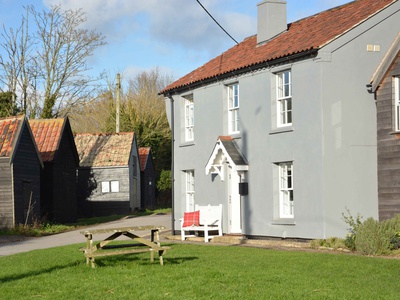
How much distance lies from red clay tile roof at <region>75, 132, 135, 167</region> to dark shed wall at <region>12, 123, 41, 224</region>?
13969 millimetres

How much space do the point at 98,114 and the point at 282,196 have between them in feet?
147

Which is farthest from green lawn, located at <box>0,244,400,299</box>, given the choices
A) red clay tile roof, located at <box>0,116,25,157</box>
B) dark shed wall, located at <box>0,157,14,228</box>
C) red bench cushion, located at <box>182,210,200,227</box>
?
red clay tile roof, located at <box>0,116,25,157</box>

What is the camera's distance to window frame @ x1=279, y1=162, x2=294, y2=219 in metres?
23.5

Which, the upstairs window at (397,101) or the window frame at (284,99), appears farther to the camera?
the window frame at (284,99)

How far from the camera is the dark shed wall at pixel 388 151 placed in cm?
2167

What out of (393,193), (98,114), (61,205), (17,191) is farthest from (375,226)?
(98,114)

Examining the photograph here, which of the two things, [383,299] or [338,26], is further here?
[338,26]

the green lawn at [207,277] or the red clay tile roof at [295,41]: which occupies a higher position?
the red clay tile roof at [295,41]

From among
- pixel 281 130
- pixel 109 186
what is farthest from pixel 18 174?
pixel 109 186

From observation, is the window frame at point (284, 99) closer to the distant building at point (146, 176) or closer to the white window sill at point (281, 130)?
the white window sill at point (281, 130)

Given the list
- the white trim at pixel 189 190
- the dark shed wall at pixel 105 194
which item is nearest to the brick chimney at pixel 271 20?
the white trim at pixel 189 190

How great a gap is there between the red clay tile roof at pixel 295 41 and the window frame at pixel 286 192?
3.32 meters

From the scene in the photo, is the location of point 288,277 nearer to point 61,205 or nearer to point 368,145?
point 368,145

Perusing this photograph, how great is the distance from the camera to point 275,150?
23688 millimetres
